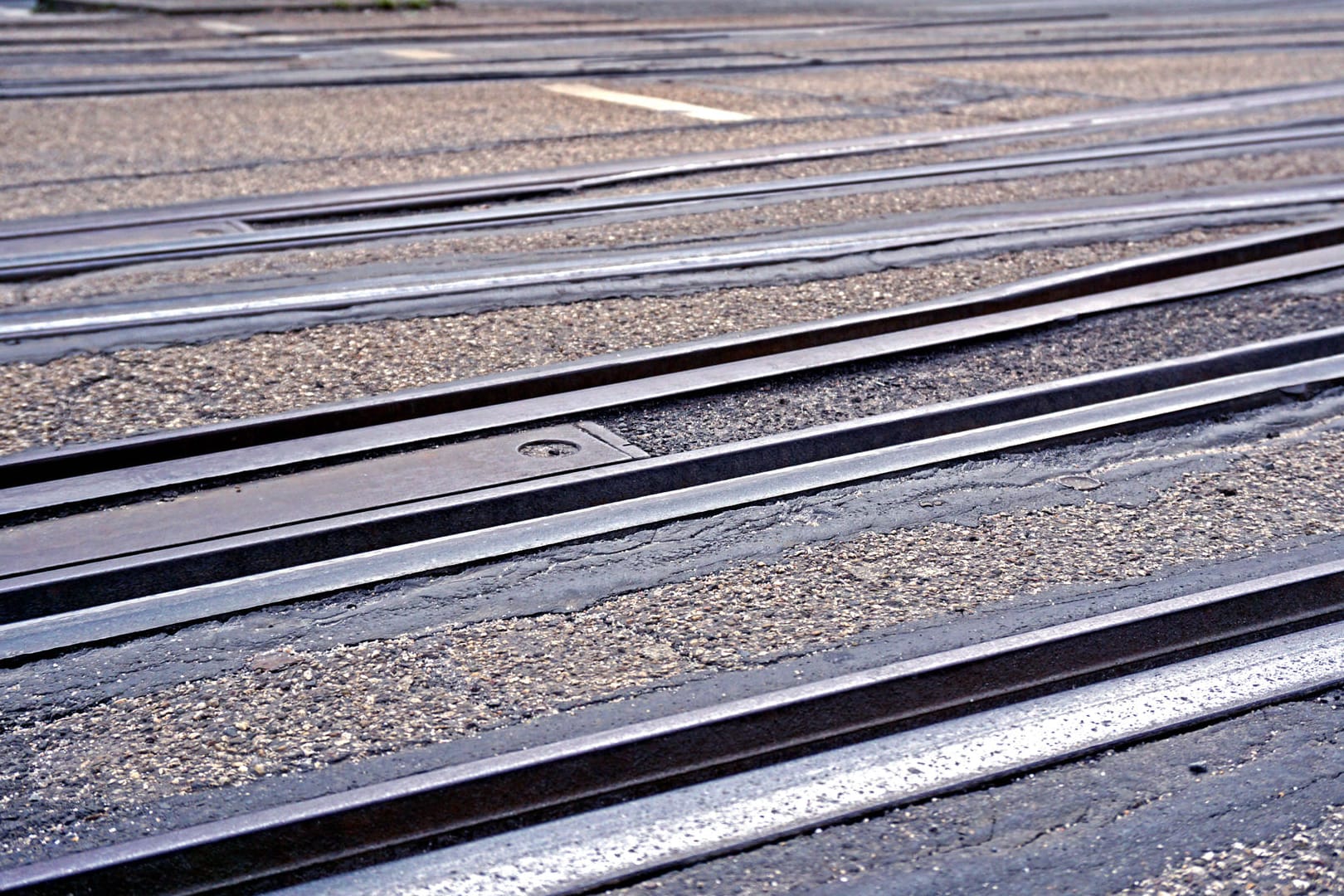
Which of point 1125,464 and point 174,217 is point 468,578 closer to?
point 1125,464

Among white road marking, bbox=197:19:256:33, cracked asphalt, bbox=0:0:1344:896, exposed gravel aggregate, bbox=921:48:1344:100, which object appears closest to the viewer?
cracked asphalt, bbox=0:0:1344:896

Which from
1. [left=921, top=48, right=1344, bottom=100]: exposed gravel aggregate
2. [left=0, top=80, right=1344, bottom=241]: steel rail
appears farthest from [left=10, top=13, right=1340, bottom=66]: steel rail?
[left=0, top=80, right=1344, bottom=241]: steel rail

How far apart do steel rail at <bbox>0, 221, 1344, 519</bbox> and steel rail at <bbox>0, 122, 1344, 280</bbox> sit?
7.20ft

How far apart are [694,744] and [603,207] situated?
5.27 metres

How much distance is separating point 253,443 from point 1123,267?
12.7 feet

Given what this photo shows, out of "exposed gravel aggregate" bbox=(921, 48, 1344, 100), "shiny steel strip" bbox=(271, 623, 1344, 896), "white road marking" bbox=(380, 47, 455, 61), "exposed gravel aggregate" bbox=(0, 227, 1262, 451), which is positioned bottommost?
"shiny steel strip" bbox=(271, 623, 1344, 896)

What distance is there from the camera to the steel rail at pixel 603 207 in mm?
6996

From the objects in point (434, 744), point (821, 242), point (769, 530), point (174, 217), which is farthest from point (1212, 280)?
point (174, 217)

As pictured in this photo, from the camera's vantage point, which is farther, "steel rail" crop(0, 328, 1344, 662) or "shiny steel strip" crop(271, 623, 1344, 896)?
"steel rail" crop(0, 328, 1344, 662)

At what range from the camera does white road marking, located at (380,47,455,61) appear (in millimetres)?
14828

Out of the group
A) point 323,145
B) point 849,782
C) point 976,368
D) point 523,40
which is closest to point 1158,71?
point 523,40

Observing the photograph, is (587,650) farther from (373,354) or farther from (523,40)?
(523,40)

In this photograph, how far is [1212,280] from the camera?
6422 mm

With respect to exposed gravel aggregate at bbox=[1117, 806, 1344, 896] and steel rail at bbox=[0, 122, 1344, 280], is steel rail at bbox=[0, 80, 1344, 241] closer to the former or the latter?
steel rail at bbox=[0, 122, 1344, 280]
